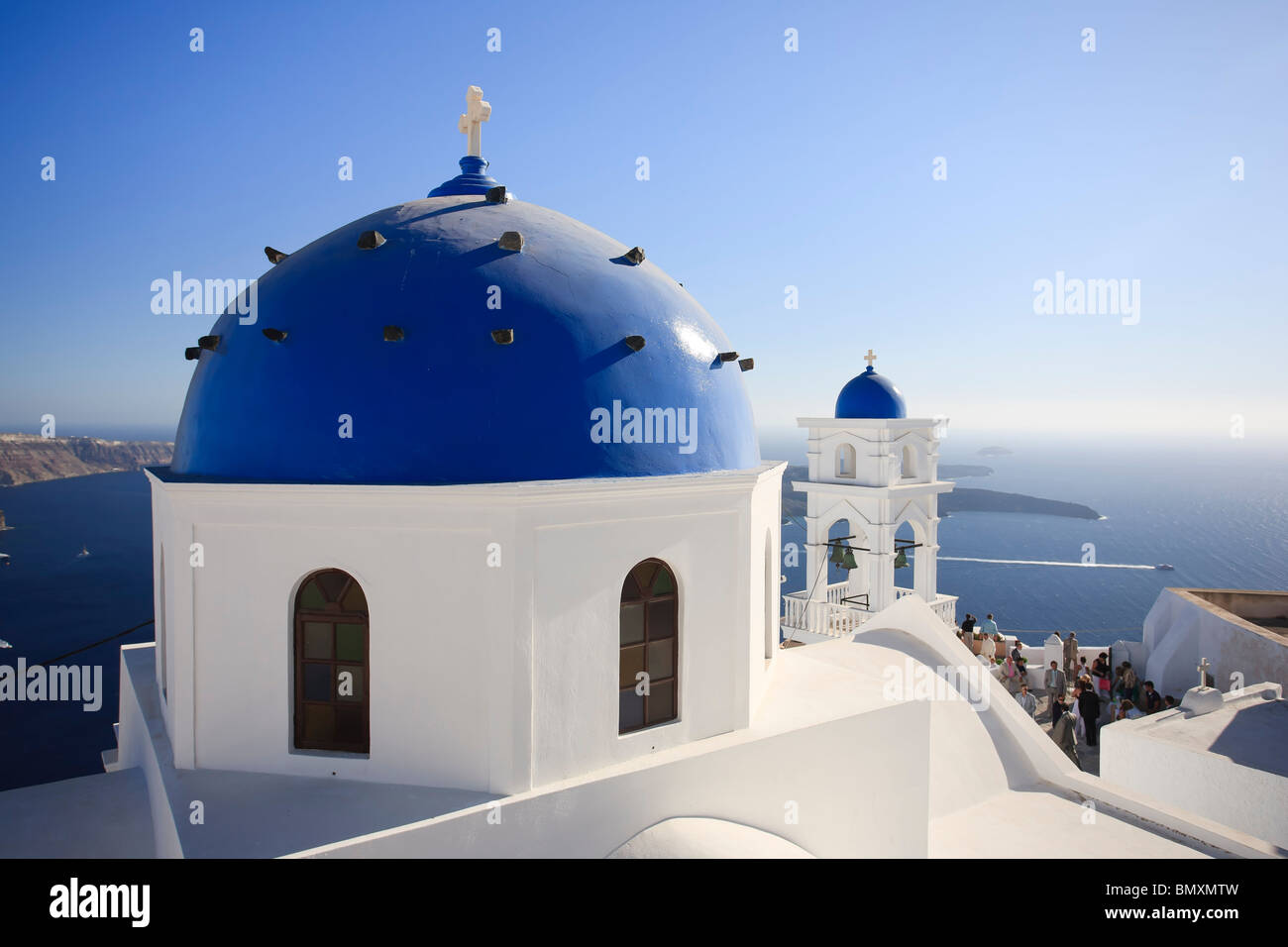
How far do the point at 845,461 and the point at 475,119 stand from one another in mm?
11549

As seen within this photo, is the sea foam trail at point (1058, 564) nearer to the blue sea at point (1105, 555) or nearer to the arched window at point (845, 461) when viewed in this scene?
the blue sea at point (1105, 555)

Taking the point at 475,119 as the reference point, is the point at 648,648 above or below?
below

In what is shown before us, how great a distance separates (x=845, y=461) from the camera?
54.5ft

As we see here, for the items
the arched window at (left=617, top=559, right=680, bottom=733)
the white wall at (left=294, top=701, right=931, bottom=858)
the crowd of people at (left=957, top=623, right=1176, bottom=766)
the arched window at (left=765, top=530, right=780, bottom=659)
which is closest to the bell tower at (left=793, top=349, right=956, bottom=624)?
the crowd of people at (left=957, top=623, right=1176, bottom=766)

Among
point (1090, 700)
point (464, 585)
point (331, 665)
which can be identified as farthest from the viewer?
point (1090, 700)

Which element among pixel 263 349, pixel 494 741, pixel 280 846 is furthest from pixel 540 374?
pixel 280 846

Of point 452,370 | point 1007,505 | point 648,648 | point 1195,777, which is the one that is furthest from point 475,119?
point 1007,505

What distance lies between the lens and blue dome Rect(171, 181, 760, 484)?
5.14 meters

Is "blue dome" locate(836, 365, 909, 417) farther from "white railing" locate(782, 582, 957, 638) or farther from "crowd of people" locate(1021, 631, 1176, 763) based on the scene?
"crowd of people" locate(1021, 631, 1176, 763)

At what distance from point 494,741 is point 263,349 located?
3291 mm

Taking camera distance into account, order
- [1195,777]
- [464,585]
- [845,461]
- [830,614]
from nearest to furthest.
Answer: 1. [464,585]
2. [1195,777]
3. [830,614]
4. [845,461]

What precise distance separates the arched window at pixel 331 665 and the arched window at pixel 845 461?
12913mm

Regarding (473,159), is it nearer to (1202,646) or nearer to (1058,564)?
(1202,646)
